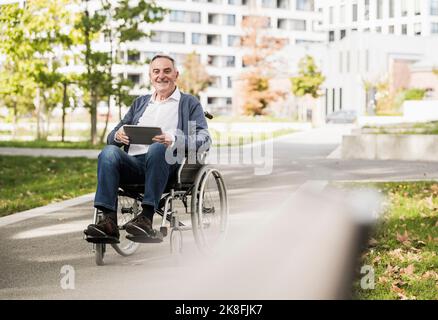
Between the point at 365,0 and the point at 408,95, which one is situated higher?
the point at 365,0

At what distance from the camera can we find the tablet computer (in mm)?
5613

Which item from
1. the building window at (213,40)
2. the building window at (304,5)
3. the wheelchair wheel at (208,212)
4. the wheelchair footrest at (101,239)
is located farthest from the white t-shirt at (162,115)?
the building window at (304,5)

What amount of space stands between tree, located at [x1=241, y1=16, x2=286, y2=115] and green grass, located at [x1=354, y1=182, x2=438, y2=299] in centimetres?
4500

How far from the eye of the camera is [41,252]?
6.48 metres

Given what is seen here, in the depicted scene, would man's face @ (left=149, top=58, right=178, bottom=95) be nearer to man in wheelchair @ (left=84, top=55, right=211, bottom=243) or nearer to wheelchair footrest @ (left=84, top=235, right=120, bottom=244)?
man in wheelchair @ (left=84, top=55, right=211, bottom=243)

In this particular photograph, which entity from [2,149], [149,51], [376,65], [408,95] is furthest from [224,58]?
[2,149]

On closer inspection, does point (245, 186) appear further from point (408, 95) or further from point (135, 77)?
point (135, 77)

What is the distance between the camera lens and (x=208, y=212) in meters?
6.14

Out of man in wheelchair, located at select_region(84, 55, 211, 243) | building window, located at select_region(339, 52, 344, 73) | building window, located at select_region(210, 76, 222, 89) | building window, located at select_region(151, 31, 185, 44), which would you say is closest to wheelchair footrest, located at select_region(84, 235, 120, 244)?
man in wheelchair, located at select_region(84, 55, 211, 243)

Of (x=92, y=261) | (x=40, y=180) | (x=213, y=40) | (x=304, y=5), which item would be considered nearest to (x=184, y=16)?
(x=213, y=40)

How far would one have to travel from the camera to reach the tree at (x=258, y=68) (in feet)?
180

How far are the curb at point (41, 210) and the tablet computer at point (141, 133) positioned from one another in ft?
9.40

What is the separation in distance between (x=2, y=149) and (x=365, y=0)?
20003 millimetres

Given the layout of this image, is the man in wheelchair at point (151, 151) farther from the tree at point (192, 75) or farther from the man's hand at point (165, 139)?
the tree at point (192, 75)
